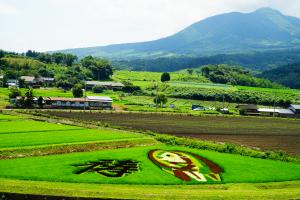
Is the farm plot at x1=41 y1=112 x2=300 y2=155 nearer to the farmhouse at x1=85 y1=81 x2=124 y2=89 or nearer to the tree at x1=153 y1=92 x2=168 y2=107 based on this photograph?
the tree at x1=153 y1=92 x2=168 y2=107

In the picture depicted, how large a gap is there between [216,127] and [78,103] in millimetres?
40126

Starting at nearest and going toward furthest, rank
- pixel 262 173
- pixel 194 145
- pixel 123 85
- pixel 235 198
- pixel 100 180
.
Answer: pixel 235 198 < pixel 100 180 < pixel 262 173 < pixel 194 145 < pixel 123 85

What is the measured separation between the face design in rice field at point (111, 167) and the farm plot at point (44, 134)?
33.9 feet

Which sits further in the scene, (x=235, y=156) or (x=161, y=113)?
(x=161, y=113)

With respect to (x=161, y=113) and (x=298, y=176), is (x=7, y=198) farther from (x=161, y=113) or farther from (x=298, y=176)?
(x=161, y=113)

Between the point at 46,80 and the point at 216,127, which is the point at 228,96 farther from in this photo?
the point at 46,80

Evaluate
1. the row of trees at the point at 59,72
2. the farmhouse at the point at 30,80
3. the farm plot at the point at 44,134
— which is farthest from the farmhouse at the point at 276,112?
the farmhouse at the point at 30,80

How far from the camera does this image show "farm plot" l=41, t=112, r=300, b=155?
233 ft

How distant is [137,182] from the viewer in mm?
40375

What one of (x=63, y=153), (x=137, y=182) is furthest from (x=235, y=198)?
(x=63, y=153)

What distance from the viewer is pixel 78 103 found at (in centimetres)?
11075

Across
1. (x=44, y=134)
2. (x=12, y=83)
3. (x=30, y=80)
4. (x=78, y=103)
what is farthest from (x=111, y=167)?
(x=30, y=80)

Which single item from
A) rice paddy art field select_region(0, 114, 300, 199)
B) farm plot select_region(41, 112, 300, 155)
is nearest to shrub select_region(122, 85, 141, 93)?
farm plot select_region(41, 112, 300, 155)

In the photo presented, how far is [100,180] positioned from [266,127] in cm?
5852
